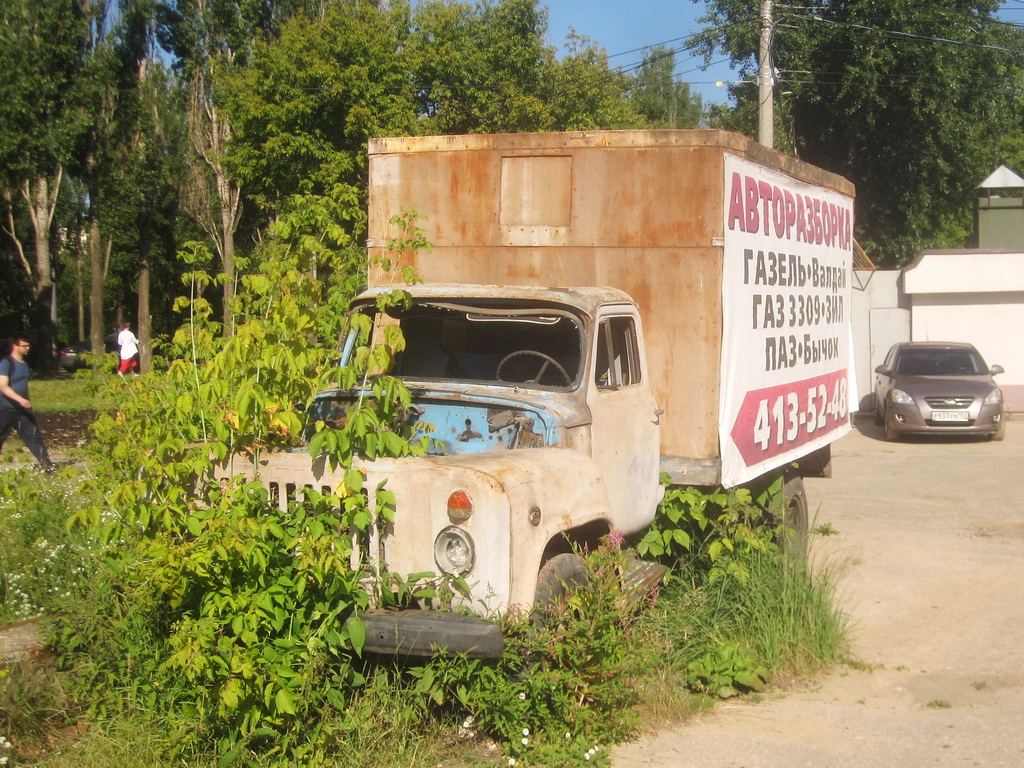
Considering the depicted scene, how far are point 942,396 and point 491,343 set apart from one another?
42.3 feet

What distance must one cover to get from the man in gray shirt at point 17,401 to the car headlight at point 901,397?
1270cm

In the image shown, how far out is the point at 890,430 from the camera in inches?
693

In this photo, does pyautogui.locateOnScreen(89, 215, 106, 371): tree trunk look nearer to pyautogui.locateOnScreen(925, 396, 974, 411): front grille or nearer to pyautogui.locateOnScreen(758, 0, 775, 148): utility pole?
pyautogui.locateOnScreen(758, 0, 775, 148): utility pole

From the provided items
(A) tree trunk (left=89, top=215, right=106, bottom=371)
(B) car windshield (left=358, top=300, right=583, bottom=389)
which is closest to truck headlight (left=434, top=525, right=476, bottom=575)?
(B) car windshield (left=358, top=300, right=583, bottom=389)

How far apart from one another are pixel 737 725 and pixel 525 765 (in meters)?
1.27

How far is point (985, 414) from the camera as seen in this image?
17016 mm

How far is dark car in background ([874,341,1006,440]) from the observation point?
55.9 ft

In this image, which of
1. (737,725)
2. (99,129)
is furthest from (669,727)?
(99,129)

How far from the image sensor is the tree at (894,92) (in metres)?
30.0

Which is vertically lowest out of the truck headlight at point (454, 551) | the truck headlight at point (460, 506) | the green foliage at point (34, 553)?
the green foliage at point (34, 553)

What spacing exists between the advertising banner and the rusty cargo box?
27mm

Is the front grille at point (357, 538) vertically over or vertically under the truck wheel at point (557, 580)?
over

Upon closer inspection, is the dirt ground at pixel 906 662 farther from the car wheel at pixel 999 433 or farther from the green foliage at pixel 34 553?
the car wheel at pixel 999 433

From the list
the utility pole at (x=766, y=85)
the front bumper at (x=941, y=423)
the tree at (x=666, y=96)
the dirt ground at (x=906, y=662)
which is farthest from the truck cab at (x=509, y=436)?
the tree at (x=666, y=96)
